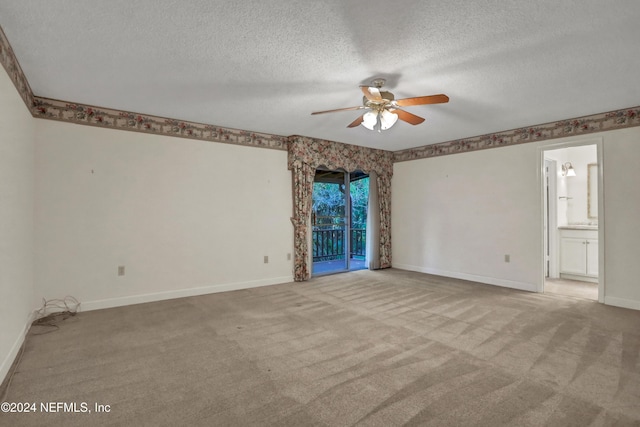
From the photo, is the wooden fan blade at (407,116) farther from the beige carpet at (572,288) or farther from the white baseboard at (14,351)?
the white baseboard at (14,351)

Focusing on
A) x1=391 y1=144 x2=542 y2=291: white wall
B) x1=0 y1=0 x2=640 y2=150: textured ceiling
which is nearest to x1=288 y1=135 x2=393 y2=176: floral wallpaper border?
x1=391 y1=144 x2=542 y2=291: white wall

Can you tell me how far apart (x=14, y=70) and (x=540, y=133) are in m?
5.94

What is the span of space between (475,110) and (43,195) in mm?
5027

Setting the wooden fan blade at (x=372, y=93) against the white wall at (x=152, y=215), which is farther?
the white wall at (x=152, y=215)

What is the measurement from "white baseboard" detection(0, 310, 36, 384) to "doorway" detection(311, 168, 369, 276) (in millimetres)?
3756

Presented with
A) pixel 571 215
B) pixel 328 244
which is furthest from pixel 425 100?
pixel 571 215

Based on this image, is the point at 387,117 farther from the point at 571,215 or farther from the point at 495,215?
the point at 571,215

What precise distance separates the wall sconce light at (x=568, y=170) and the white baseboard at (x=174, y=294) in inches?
204

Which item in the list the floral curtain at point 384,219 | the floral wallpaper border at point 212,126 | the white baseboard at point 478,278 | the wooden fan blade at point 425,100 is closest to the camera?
the wooden fan blade at point 425,100

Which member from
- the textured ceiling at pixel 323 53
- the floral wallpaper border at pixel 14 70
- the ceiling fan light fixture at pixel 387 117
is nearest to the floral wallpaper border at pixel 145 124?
the textured ceiling at pixel 323 53

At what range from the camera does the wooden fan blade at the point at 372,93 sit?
2.70 meters

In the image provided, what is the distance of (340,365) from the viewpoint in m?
2.36

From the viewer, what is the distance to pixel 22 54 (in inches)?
96.7

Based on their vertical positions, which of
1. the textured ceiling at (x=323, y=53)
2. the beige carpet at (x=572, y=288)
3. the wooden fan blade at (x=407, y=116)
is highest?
the textured ceiling at (x=323, y=53)
